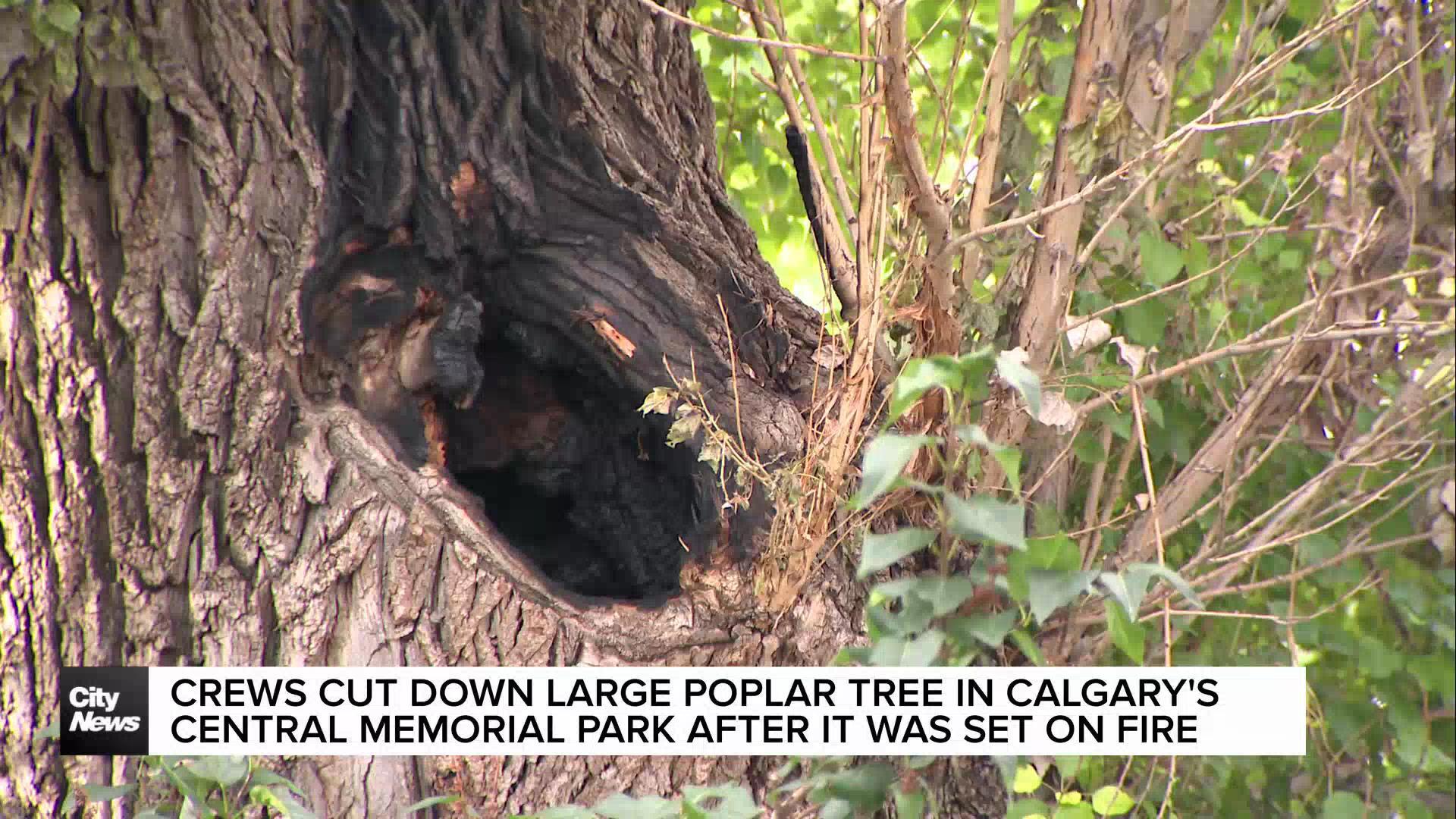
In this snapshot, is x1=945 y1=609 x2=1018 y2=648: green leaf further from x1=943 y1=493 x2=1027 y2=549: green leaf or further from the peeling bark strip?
the peeling bark strip

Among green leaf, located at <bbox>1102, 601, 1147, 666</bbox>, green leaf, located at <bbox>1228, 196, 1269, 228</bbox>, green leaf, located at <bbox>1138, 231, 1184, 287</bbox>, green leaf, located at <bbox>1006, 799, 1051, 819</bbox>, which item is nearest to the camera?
green leaf, located at <bbox>1102, 601, 1147, 666</bbox>

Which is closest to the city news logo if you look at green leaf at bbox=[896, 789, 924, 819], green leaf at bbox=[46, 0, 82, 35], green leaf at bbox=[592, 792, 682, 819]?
green leaf at bbox=[592, 792, 682, 819]

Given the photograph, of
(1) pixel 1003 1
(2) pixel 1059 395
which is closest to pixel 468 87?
(1) pixel 1003 1

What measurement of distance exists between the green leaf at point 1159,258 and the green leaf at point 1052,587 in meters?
0.88

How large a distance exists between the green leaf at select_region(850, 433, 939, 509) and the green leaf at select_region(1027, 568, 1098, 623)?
248 millimetres

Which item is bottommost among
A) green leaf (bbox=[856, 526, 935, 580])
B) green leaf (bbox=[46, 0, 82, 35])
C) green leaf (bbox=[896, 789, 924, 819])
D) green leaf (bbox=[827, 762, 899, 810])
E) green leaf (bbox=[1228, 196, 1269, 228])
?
green leaf (bbox=[896, 789, 924, 819])

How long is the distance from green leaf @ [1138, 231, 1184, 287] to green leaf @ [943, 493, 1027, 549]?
37.0 inches

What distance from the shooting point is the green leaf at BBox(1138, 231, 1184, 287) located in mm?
2004

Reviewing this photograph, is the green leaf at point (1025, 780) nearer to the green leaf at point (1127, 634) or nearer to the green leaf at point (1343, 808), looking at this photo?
the green leaf at point (1127, 634)

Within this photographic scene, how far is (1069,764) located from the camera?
1623mm

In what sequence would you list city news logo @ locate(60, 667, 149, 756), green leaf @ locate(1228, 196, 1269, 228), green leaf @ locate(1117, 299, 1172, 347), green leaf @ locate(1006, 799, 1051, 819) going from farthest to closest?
green leaf @ locate(1228, 196, 1269, 228) → green leaf @ locate(1117, 299, 1172, 347) → city news logo @ locate(60, 667, 149, 756) → green leaf @ locate(1006, 799, 1051, 819)

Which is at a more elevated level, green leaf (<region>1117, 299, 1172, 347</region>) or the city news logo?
green leaf (<region>1117, 299, 1172, 347</region>)

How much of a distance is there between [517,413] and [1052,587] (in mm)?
1203

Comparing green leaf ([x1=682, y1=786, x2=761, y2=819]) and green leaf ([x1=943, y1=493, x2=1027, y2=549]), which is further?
green leaf ([x1=682, y1=786, x2=761, y2=819])
